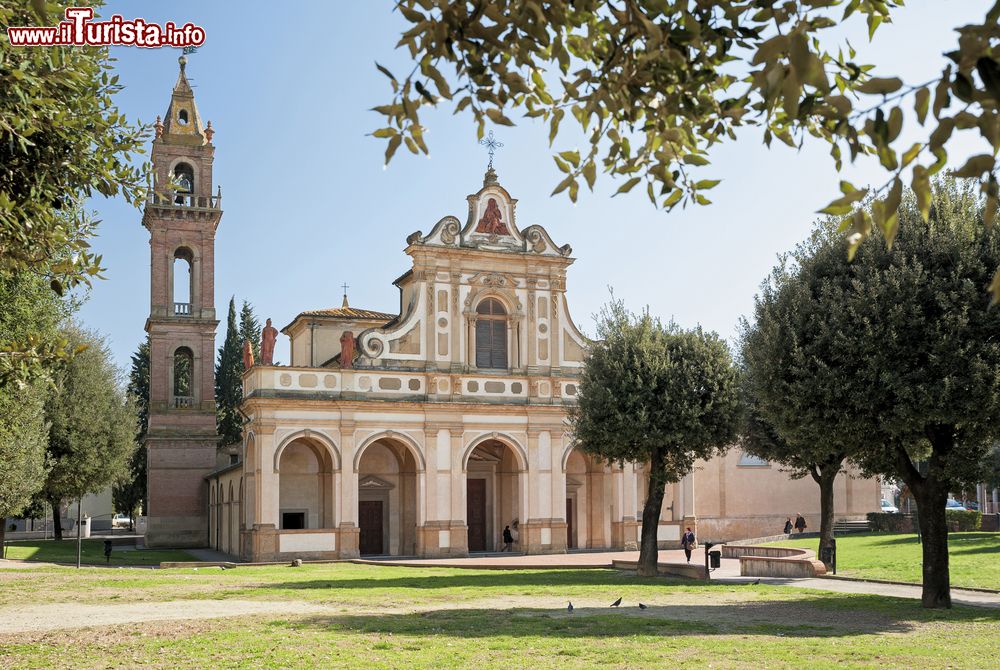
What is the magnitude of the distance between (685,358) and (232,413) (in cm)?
5391

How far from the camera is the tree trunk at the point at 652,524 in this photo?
29.0 metres

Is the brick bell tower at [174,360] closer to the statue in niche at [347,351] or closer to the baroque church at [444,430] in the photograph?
the baroque church at [444,430]

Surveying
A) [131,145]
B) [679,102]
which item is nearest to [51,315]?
[131,145]

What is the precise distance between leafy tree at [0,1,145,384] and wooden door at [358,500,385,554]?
29303 millimetres

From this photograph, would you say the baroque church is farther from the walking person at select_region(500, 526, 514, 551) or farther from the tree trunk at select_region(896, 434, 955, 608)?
the tree trunk at select_region(896, 434, 955, 608)

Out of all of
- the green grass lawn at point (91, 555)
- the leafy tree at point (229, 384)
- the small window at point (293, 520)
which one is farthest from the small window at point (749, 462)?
the leafy tree at point (229, 384)

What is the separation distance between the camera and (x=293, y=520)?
40344mm

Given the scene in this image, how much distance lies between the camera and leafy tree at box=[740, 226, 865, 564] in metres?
18.9

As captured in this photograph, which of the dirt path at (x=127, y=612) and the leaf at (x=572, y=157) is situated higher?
the leaf at (x=572, y=157)

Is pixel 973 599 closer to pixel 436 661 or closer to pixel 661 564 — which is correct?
pixel 661 564

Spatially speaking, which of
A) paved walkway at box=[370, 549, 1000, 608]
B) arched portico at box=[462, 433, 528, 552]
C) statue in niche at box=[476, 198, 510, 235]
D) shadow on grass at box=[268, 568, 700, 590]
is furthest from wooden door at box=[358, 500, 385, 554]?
statue in niche at box=[476, 198, 510, 235]

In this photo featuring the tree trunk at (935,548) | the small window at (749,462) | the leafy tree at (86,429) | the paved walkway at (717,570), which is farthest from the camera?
the small window at (749,462)

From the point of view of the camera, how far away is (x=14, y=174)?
11094mm

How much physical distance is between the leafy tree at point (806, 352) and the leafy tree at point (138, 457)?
50742 mm
